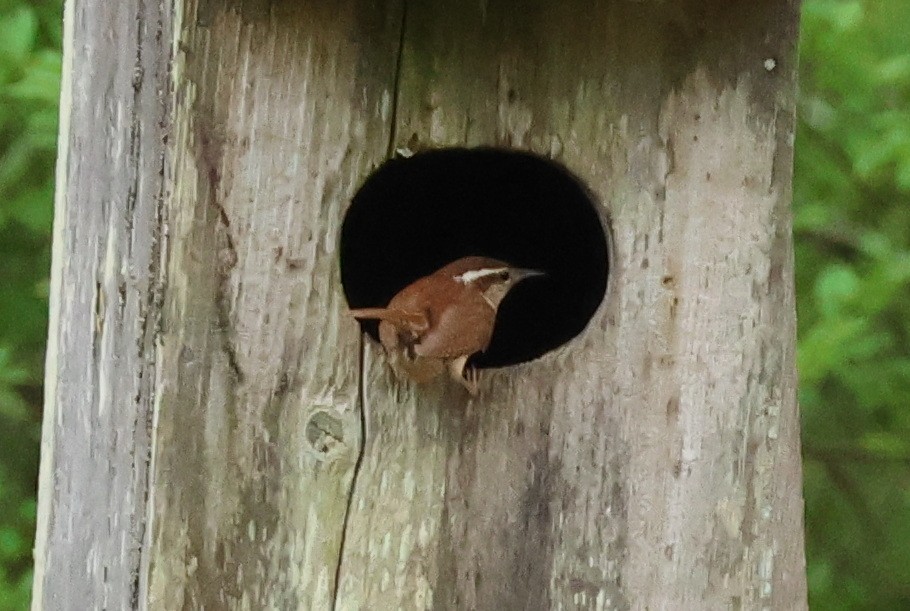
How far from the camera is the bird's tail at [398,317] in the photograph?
1.63m

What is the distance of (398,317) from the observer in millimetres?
1657

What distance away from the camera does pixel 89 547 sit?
192 cm

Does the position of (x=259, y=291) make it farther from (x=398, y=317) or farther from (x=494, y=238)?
(x=494, y=238)

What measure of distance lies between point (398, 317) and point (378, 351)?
6 cm

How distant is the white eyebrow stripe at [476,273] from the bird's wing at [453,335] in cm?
18

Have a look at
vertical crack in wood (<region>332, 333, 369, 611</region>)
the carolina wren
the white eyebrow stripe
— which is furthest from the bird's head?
vertical crack in wood (<region>332, 333, 369, 611</region>)

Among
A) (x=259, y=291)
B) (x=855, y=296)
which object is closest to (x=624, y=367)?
(x=259, y=291)

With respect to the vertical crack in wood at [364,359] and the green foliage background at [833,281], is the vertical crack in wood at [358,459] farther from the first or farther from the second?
the green foliage background at [833,281]

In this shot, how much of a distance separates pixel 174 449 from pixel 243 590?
191 millimetres

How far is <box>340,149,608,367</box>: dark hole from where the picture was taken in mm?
2432

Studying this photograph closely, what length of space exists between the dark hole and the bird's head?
267 millimetres

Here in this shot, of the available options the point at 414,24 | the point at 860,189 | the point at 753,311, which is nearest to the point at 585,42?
the point at 414,24

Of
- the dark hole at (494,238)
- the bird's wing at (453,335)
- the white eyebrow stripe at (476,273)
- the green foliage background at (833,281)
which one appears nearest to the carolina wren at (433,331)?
the bird's wing at (453,335)

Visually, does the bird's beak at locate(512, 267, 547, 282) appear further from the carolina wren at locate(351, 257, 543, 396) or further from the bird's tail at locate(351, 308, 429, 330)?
the bird's tail at locate(351, 308, 429, 330)
